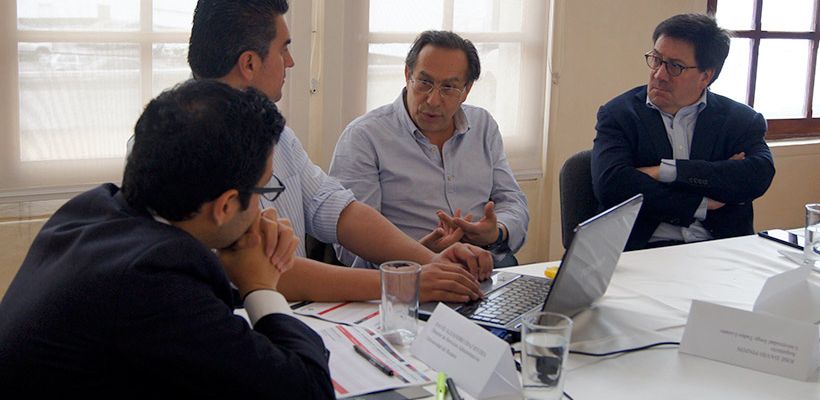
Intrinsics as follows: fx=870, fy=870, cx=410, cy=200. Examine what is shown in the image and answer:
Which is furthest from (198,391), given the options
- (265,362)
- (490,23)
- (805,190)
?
(805,190)

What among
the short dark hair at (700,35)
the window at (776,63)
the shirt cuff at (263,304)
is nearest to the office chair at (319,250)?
the shirt cuff at (263,304)

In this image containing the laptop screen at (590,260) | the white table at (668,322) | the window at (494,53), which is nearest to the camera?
the white table at (668,322)

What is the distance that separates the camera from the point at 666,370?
1492mm

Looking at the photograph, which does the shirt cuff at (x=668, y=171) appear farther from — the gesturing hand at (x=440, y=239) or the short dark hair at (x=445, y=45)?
the gesturing hand at (x=440, y=239)

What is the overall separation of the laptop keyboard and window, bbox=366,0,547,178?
5.46 ft

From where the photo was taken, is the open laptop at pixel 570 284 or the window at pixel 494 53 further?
the window at pixel 494 53

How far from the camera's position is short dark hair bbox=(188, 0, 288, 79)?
2.04 m

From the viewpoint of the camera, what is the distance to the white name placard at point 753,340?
1.48 meters

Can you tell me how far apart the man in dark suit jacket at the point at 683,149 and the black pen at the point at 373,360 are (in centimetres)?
154

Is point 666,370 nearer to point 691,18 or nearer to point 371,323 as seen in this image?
point 371,323

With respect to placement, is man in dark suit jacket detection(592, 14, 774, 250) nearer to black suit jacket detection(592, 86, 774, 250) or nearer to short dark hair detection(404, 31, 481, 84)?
black suit jacket detection(592, 86, 774, 250)

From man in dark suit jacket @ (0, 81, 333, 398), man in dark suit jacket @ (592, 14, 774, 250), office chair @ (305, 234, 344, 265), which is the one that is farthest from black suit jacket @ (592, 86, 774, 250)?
man in dark suit jacket @ (0, 81, 333, 398)

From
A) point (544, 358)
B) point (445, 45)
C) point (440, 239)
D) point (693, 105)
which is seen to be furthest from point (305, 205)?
point (693, 105)

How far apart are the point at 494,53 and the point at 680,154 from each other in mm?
1006
